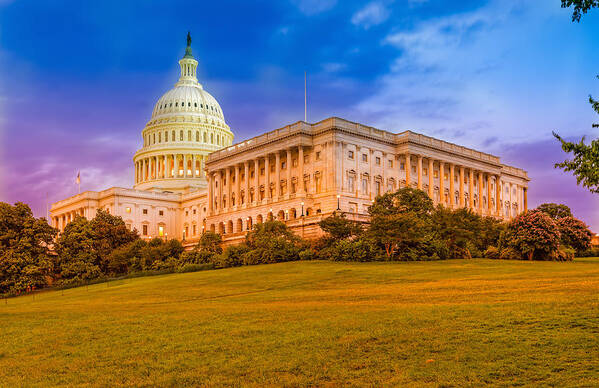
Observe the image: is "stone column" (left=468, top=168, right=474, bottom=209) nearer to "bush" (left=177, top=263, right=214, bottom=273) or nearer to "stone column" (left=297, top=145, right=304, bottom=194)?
"stone column" (left=297, top=145, right=304, bottom=194)

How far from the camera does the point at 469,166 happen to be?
374 feet

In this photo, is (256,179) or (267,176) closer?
(267,176)

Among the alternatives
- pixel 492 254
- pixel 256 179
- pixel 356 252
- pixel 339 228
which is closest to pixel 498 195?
pixel 256 179

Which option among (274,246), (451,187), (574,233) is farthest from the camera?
(451,187)

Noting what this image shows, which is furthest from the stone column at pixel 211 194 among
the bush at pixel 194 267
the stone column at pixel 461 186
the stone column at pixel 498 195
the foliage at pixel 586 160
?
the foliage at pixel 586 160

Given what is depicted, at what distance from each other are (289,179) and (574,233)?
43.4 meters

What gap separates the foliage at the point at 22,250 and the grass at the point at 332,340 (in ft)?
115

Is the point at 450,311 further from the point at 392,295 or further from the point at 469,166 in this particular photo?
the point at 469,166

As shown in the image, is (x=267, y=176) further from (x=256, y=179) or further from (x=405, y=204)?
(x=405, y=204)

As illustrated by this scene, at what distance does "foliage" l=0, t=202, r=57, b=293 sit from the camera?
208ft

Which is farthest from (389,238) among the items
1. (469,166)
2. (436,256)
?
(469,166)

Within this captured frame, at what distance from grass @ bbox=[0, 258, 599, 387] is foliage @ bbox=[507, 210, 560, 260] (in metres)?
26.1

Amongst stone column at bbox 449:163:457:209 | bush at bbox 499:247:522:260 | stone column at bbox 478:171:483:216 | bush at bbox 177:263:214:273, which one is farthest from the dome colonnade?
bush at bbox 499:247:522:260

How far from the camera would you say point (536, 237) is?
5678 cm
